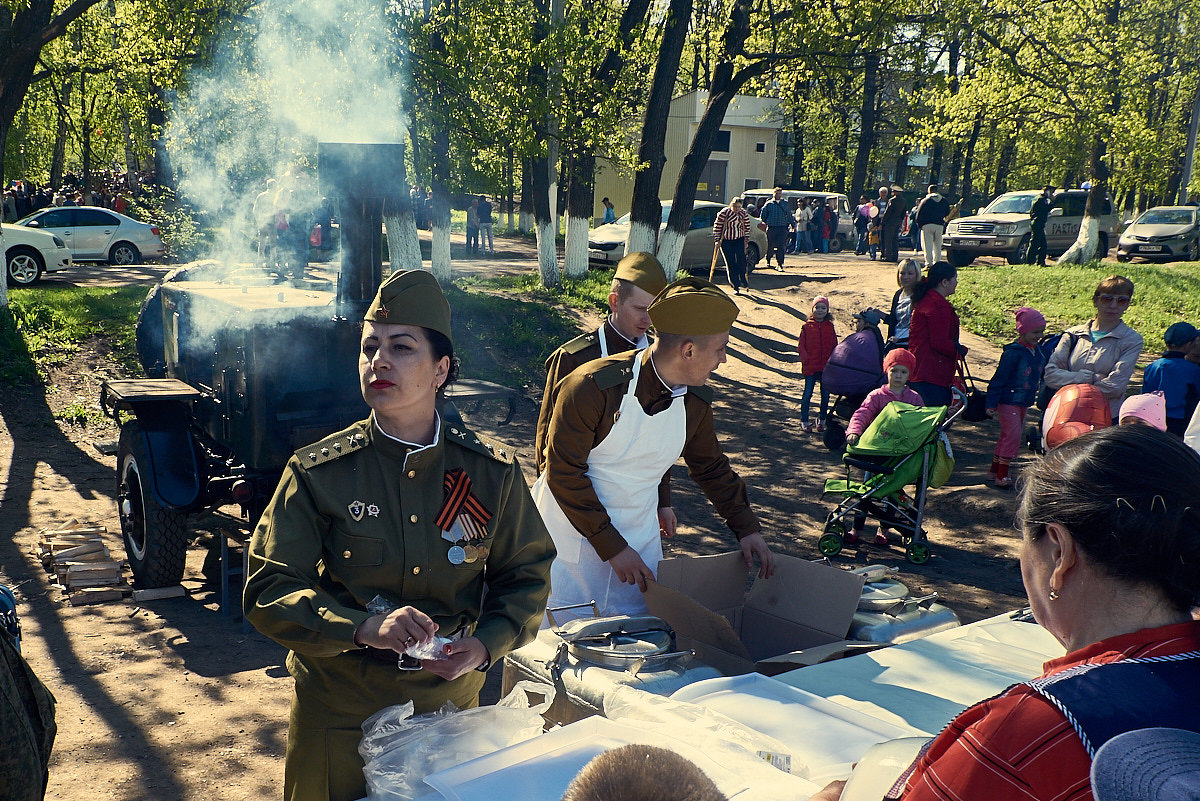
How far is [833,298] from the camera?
59.8 ft

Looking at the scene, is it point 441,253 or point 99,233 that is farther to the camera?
point 99,233

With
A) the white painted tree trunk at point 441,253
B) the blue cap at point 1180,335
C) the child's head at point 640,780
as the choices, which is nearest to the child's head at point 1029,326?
the blue cap at point 1180,335

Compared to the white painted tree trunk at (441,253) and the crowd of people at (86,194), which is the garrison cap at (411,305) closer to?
the white painted tree trunk at (441,253)

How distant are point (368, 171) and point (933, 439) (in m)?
4.72

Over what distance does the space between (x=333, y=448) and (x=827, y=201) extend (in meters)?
27.8

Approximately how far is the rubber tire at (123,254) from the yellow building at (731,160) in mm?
18908

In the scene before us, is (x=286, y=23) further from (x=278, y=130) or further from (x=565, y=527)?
(x=565, y=527)

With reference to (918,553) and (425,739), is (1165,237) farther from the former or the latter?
(425,739)

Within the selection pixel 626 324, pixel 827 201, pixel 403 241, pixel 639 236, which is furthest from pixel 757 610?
pixel 827 201

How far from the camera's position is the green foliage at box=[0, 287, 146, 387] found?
10992mm

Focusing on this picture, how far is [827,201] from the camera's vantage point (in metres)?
28.4

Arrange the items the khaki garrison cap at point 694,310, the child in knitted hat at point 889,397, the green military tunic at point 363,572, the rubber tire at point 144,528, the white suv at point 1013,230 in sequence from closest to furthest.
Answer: the green military tunic at point 363,572, the khaki garrison cap at point 694,310, the rubber tire at point 144,528, the child in knitted hat at point 889,397, the white suv at point 1013,230

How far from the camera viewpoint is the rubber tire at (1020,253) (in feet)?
77.9

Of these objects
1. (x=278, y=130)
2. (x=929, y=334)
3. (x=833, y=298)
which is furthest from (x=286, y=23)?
(x=833, y=298)
